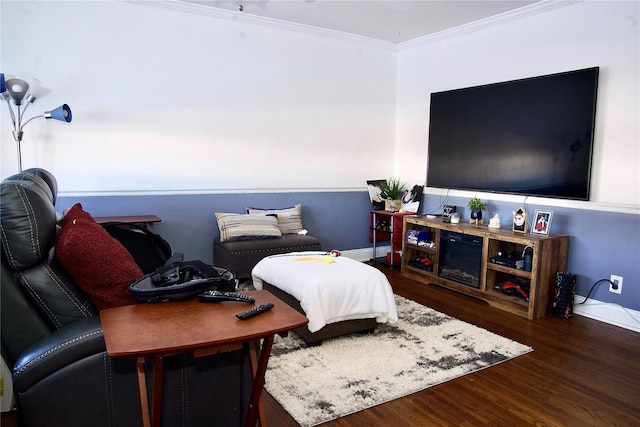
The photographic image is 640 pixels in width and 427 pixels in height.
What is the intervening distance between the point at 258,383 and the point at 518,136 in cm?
350

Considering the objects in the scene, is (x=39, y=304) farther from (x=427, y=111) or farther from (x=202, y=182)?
(x=427, y=111)

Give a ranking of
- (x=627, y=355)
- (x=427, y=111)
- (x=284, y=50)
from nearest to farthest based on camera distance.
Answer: (x=627, y=355)
(x=284, y=50)
(x=427, y=111)

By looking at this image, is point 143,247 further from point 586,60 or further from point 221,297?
point 586,60

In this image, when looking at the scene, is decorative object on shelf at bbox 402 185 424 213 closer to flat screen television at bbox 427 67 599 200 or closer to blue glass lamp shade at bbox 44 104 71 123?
flat screen television at bbox 427 67 599 200

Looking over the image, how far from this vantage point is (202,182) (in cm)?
449

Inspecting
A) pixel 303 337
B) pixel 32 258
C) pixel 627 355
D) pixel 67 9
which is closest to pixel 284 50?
pixel 67 9

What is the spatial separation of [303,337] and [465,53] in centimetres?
355

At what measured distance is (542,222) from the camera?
12.1ft

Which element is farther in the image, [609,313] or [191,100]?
[191,100]

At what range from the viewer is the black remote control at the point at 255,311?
145cm

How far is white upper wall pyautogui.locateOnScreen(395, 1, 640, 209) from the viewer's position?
3324 mm

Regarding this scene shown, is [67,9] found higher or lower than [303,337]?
higher

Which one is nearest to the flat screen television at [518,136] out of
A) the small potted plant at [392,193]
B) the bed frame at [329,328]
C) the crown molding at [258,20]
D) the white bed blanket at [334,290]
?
the small potted plant at [392,193]

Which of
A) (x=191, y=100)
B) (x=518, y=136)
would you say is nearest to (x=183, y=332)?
(x=191, y=100)
